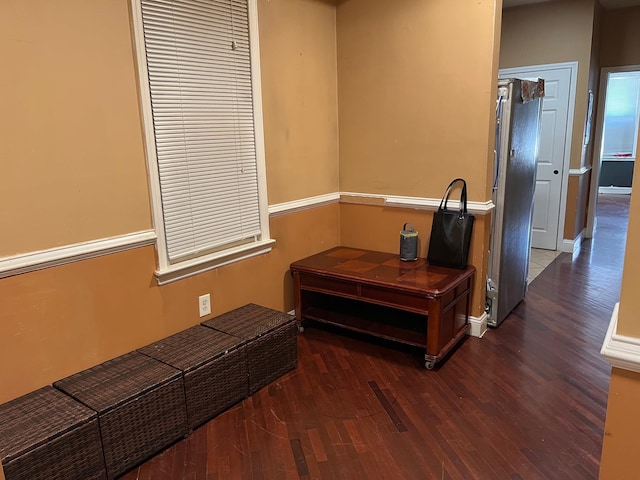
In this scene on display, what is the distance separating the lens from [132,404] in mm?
1971

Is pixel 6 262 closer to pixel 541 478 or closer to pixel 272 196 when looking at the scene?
pixel 272 196

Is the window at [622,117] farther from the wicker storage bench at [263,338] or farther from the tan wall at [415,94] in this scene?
the wicker storage bench at [263,338]

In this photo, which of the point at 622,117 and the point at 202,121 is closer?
the point at 202,121

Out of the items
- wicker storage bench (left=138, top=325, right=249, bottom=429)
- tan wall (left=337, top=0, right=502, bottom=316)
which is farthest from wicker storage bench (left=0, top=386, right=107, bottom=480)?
tan wall (left=337, top=0, right=502, bottom=316)

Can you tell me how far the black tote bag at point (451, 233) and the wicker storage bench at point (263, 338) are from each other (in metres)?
1.08

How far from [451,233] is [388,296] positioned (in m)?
0.61

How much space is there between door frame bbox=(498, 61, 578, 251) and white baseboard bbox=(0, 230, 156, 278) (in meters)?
4.38

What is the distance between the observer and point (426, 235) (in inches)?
129

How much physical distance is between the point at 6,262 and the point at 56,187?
360 millimetres

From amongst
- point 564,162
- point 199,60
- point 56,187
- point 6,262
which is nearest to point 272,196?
point 199,60

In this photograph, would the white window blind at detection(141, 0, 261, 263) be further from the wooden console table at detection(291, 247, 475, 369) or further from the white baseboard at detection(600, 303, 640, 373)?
the white baseboard at detection(600, 303, 640, 373)

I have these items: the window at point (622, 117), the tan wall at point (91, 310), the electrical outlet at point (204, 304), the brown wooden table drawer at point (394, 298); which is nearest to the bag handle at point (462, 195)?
the brown wooden table drawer at point (394, 298)

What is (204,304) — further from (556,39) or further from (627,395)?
(556,39)

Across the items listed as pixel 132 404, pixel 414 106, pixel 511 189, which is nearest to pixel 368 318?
pixel 511 189
